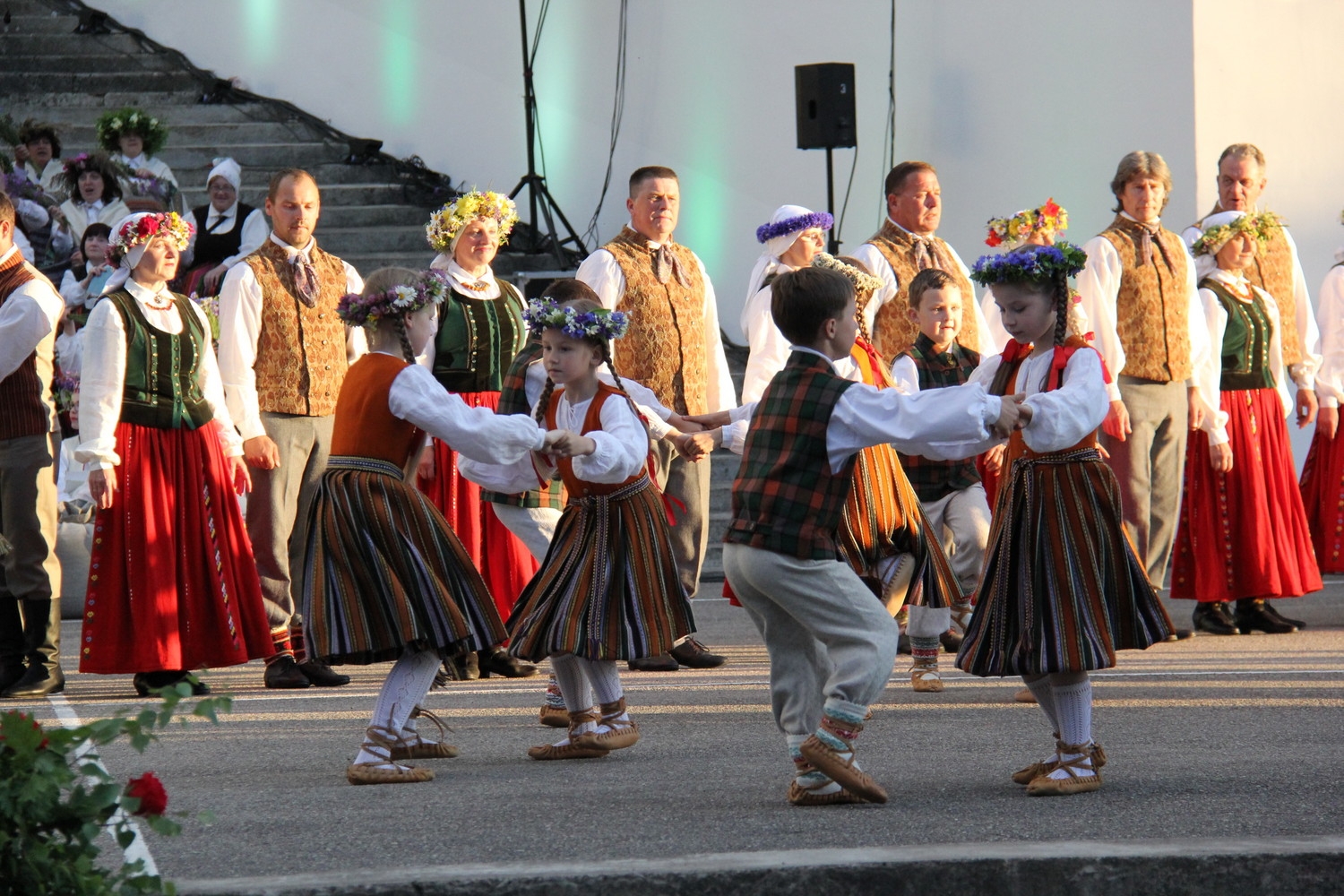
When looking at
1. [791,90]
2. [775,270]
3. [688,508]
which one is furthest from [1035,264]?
[791,90]

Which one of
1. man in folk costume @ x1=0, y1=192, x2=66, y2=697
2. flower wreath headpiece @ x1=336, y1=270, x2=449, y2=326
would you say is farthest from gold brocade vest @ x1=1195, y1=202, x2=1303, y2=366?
man in folk costume @ x1=0, y1=192, x2=66, y2=697

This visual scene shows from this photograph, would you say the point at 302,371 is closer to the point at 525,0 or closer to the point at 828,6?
the point at 828,6

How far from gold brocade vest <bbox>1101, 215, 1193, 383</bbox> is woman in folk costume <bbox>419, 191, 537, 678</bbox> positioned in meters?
2.35

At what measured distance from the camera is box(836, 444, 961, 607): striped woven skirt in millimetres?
4945

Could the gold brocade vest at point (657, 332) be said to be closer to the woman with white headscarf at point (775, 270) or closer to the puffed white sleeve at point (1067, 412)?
the woman with white headscarf at point (775, 270)

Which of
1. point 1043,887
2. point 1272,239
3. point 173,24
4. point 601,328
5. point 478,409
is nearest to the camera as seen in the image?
point 1043,887

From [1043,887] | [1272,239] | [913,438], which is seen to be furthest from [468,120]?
[1043,887]

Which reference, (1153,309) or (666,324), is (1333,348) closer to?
(1153,309)

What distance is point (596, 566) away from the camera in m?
4.59

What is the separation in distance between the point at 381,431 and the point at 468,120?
8862 mm

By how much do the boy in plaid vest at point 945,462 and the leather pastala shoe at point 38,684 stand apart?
288 cm

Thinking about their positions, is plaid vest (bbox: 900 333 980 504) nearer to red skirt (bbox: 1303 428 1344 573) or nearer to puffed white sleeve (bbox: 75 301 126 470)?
red skirt (bbox: 1303 428 1344 573)

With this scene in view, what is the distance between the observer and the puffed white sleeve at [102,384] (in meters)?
5.61

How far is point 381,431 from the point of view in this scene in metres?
4.39
